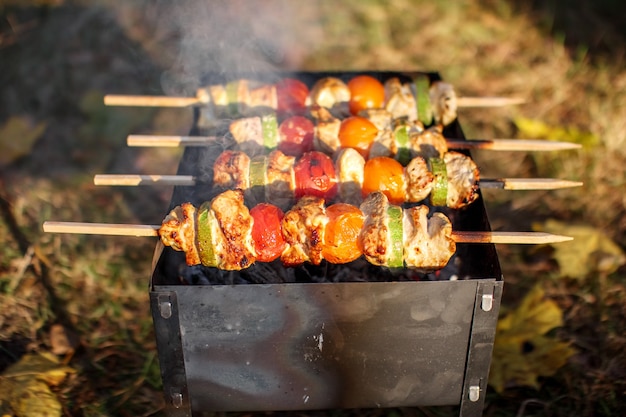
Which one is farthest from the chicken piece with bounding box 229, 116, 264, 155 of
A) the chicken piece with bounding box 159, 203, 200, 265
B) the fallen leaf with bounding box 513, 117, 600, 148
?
the fallen leaf with bounding box 513, 117, 600, 148

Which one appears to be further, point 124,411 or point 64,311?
point 64,311

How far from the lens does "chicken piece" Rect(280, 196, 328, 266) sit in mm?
3027

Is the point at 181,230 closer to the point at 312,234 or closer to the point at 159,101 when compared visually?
the point at 312,234

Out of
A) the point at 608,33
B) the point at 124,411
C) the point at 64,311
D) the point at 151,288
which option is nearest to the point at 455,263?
the point at 151,288

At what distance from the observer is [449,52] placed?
714cm

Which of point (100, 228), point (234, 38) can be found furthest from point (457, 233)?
point (234, 38)

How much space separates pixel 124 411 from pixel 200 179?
5.00 feet

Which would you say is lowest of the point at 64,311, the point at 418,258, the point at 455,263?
the point at 64,311

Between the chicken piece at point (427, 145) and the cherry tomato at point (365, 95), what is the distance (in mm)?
559

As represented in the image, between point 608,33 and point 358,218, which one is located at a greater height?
point 608,33

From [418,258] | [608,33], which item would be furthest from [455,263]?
[608,33]

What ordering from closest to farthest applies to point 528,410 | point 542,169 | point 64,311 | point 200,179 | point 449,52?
point 200,179 < point 528,410 < point 64,311 < point 542,169 < point 449,52

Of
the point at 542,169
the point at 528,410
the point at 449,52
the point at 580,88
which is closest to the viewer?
the point at 528,410

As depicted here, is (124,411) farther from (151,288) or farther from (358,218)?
(358,218)
